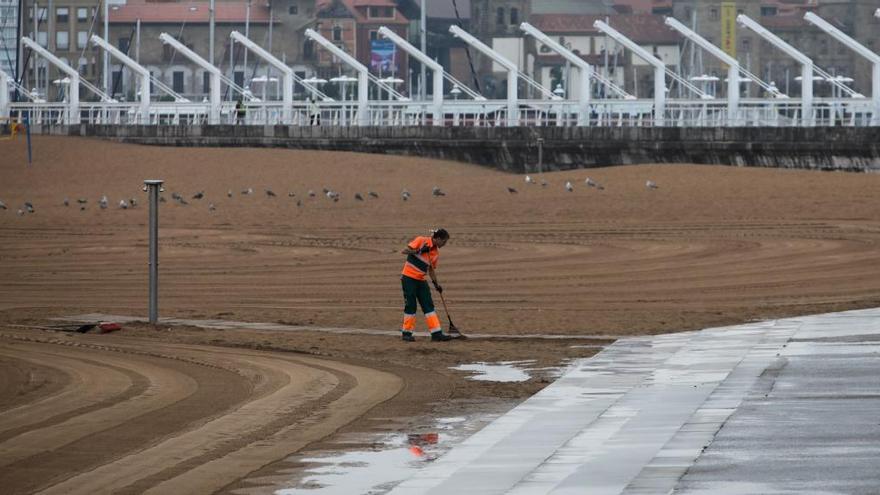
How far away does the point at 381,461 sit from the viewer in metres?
11.9

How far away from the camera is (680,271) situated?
29328 millimetres

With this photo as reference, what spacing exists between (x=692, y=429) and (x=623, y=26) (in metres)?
146

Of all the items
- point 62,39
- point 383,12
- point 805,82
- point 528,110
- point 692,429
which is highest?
point 383,12

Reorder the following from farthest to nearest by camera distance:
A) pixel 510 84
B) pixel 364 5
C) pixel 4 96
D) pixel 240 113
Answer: pixel 364 5
pixel 4 96
pixel 240 113
pixel 510 84

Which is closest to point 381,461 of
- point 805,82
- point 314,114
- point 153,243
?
point 153,243

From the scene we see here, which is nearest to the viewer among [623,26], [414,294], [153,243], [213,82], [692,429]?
[692,429]

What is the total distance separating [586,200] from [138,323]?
77.0ft

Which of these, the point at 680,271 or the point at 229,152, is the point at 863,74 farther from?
the point at 680,271

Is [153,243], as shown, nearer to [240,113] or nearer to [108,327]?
[108,327]

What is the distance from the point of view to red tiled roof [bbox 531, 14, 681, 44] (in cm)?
15462

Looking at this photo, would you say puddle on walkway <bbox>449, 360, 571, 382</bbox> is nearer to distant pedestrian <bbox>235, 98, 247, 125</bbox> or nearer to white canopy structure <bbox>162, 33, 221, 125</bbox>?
distant pedestrian <bbox>235, 98, 247, 125</bbox>

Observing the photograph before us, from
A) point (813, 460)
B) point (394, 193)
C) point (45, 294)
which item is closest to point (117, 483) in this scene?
point (813, 460)

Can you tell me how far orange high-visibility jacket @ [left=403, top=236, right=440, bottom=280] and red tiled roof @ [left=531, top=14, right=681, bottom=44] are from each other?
135 meters

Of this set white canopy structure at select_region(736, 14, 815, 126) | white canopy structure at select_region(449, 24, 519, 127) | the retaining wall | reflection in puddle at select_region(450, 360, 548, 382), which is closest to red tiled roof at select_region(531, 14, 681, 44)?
white canopy structure at select_region(449, 24, 519, 127)
